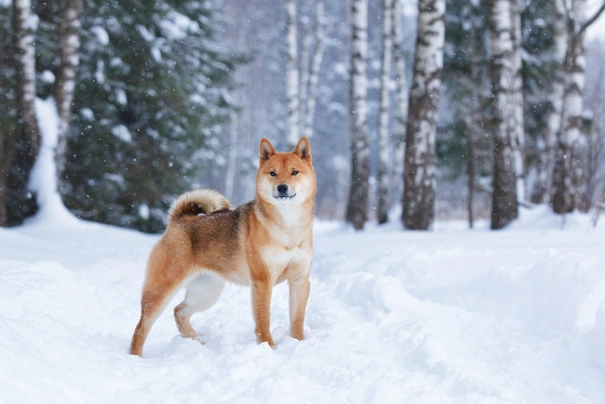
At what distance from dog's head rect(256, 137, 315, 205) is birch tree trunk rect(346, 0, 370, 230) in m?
7.81

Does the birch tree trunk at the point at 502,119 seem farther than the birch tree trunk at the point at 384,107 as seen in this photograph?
No

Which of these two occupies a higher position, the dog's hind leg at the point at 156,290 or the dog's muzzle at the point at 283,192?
the dog's muzzle at the point at 283,192

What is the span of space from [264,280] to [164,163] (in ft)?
32.5

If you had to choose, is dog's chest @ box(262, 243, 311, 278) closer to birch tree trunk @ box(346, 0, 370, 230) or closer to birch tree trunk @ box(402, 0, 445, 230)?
birch tree trunk @ box(402, 0, 445, 230)

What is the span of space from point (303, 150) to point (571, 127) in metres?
6.70

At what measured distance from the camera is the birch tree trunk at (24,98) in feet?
32.5

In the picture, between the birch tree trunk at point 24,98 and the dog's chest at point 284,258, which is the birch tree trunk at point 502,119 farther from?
the birch tree trunk at point 24,98

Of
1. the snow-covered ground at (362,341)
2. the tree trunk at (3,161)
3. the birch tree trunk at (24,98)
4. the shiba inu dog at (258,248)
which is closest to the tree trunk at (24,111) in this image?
the birch tree trunk at (24,98)

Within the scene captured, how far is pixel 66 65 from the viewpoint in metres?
11.0

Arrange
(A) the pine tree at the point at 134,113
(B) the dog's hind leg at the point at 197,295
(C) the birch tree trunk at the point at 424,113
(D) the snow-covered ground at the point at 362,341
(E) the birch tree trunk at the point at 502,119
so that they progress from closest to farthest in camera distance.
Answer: (D) the snow-covered ground at the point at 362,341 < (B) the dog's hind leg at the point at 197,295 < (E) the birch tree trunk at the point at 502,119 < (C) the birch tree trunk at the point at 424,113 < (A) the pine tree at the point at 134,113

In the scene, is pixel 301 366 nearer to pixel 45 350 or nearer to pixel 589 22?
pixel 45 350

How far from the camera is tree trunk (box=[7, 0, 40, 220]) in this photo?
9.91m

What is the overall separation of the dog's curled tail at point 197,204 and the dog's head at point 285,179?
784 mm

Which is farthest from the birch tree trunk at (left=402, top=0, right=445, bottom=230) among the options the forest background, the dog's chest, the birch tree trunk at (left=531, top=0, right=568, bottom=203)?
the dog's chest
